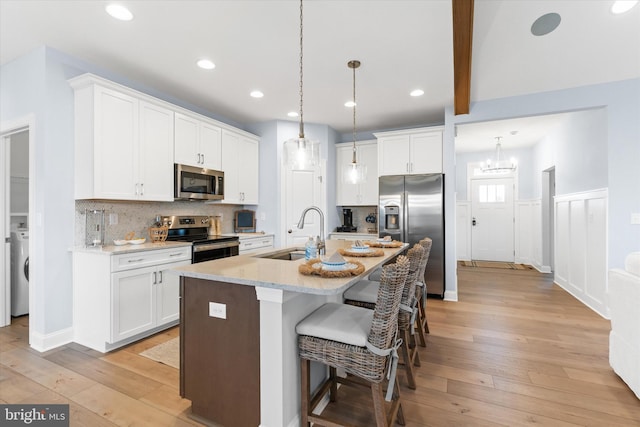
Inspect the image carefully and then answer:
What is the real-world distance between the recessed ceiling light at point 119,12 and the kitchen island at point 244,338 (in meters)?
2.04

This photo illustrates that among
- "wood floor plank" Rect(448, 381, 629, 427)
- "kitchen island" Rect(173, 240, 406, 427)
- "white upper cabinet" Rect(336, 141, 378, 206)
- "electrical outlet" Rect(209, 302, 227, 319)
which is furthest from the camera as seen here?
"white upper cabinet" Rect(336, 141, 378, 206)

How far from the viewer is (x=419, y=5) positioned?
2.30 m

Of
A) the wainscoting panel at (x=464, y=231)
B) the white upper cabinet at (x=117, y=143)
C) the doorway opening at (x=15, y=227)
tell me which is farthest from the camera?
the wainscoting panel at (x=464, y=231)

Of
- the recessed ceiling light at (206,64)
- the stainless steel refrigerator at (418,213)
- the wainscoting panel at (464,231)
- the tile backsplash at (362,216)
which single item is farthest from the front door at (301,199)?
the wainscoting panel at (464,231)

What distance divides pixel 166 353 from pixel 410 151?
3.96m

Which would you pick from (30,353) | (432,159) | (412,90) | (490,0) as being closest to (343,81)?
(412,90)

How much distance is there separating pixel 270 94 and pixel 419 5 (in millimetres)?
2091

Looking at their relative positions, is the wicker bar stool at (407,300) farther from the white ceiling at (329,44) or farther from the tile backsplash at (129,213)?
the tile backsplash at (129,213)

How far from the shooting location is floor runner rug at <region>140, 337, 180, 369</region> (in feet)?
8.17

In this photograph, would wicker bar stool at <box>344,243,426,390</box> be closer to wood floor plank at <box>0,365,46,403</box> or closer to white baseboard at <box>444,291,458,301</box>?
white baseboard at <box>444,291,458,301</box>

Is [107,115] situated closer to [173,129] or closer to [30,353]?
[173,129]

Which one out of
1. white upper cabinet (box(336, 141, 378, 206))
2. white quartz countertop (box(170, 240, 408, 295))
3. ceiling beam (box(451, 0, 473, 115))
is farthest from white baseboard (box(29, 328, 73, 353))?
ceiling beam (box(451, 0, 473, 115))

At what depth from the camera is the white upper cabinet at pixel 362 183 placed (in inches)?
207

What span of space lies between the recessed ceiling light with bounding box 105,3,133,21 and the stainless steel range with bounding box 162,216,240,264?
2067 millimetres
